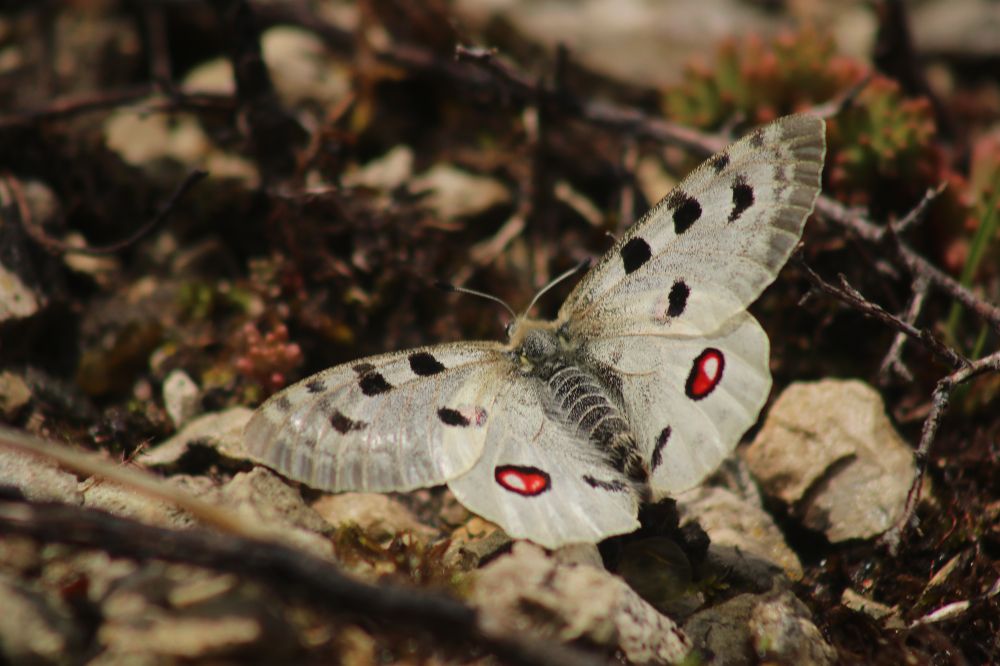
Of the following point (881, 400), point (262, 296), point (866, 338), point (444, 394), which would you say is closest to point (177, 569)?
point (444, 394)

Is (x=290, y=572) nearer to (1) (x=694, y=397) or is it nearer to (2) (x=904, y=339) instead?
(1) (x=694, y=397)

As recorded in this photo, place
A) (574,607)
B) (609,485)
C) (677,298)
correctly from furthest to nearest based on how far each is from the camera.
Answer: (677,298)
(609,485)
(574,607)

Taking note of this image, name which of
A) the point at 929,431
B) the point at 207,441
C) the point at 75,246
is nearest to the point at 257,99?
the point at 75,246

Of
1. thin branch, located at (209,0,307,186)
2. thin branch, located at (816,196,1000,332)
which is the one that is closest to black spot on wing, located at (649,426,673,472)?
thin branch, located at (816,196,1000,332)

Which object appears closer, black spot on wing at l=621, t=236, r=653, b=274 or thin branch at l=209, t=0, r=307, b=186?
black spot on wing at l=621, t=236, r=653, b=274

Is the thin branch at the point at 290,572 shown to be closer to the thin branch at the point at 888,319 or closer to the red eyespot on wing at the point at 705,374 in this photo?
the red eyespot on wing at the point at 705,374

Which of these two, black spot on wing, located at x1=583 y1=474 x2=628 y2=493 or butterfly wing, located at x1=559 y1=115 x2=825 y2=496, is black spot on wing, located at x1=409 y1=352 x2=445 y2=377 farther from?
black spot on wing, located at x1=583 y1=474 x2=628 y2=493
